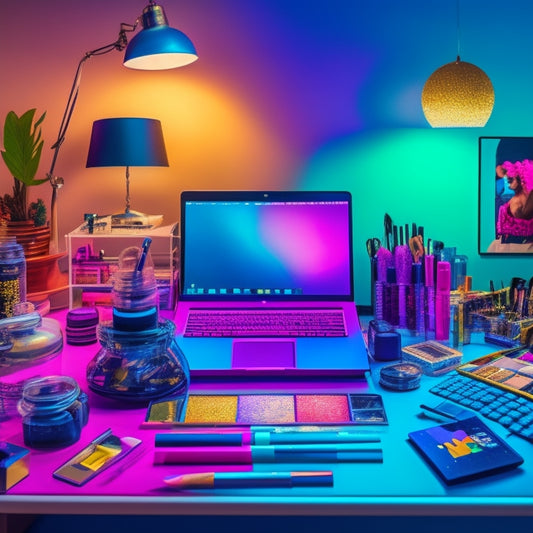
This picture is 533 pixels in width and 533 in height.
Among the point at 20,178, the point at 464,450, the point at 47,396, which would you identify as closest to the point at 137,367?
→ the point at 47,396

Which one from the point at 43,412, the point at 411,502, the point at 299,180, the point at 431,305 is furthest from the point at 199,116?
the point at 411,502

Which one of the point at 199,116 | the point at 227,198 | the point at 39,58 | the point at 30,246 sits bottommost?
the point at 30,246

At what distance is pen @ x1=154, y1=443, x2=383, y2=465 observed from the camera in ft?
3.07

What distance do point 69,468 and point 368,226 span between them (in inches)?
52.5


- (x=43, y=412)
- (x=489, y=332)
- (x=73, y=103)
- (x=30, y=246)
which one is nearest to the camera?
(x=43, y=412)

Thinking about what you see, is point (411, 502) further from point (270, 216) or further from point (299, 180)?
point (299, 180)

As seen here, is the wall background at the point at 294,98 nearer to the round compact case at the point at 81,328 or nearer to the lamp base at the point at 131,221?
the lamp base at the point at 131,221

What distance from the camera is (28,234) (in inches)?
68.1

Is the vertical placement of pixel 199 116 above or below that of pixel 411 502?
above

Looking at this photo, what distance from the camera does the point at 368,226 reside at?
6.57 ft

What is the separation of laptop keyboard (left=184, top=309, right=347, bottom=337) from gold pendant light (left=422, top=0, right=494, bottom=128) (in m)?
0.63

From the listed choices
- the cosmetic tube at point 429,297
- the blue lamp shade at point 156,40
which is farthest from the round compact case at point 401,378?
the blue lamp shade at point 156,40

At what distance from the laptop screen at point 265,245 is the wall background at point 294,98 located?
1.37ft

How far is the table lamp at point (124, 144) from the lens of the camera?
171 cm
